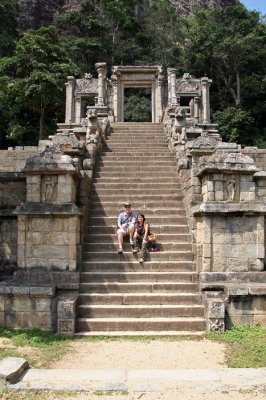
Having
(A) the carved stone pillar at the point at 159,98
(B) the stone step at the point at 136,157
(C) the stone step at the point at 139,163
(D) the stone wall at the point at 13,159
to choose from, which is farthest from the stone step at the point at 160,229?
(A) the carved stone pillar at the point at 159,98

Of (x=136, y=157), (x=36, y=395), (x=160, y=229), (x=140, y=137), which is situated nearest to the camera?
(x=36, y=395)

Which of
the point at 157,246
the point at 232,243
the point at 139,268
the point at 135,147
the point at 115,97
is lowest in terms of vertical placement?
the point at 139,268

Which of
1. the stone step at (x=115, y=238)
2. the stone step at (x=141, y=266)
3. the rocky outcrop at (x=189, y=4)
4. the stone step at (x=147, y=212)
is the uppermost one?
the rocky outcrop at (x=189, y=4)

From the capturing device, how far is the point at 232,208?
783 cm

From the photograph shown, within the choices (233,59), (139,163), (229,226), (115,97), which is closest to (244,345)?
(229,226)

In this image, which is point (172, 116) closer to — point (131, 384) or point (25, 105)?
point (25, 105)

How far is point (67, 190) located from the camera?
26.3 ft

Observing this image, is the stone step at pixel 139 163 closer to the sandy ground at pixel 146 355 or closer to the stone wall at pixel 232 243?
the stone wall at pixel 232 243

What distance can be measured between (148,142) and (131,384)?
35.5 feet

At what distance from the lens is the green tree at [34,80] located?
23.3m

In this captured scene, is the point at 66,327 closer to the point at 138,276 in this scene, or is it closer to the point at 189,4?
the point at 138,276

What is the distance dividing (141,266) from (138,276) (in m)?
0.30

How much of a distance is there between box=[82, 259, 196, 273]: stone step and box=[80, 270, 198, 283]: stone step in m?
0.20

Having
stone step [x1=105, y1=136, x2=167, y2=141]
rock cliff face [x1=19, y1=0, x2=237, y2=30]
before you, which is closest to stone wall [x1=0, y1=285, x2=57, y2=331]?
stone step [x1=105, y1=136, x2=167, y2=141]
